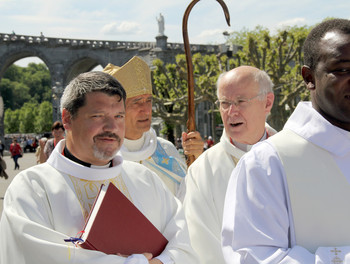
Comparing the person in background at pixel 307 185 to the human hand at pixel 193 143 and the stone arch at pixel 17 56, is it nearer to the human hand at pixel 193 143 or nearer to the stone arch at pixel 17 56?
the human hand at pixel 193 143

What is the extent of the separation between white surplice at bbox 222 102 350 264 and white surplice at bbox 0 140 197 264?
0.83 metres

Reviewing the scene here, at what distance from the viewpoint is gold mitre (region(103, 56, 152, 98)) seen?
428cm

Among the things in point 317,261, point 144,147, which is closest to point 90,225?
point 317,261

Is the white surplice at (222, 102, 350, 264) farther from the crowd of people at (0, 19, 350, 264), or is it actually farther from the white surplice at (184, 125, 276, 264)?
the white surplice at (184, 125, 276, 264)

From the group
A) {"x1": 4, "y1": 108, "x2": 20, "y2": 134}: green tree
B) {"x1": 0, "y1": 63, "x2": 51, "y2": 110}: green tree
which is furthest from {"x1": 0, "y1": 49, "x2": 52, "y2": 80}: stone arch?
{"x1": 0, "y1": 63, "x2": 51, "y2": 110}: green tree

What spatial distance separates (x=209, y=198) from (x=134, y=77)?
5.12 feet

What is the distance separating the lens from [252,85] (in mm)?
3348

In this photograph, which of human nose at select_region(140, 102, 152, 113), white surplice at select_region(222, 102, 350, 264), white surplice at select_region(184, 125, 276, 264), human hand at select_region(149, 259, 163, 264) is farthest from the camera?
human nose at select_region(140, 102, 152, 113)

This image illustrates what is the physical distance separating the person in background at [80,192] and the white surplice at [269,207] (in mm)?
817

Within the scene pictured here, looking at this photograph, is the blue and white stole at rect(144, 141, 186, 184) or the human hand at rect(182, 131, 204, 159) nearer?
the human hand at rect(182, 131, 204, 159)

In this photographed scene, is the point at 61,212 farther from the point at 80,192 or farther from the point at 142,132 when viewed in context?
the point at 142,132

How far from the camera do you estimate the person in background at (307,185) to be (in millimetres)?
1684

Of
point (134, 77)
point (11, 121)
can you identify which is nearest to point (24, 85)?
point (11, 121)

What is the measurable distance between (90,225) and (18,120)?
75.9 meters
